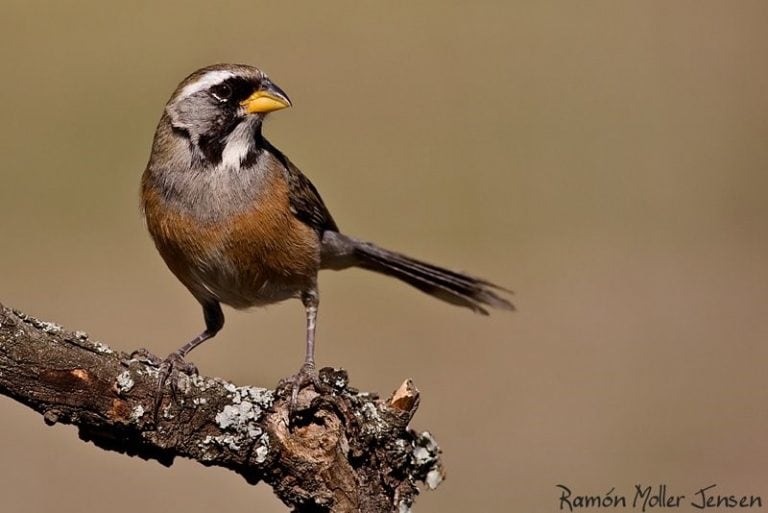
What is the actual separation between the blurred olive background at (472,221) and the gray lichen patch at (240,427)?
1914 mm

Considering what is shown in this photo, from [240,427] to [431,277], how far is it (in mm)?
2428

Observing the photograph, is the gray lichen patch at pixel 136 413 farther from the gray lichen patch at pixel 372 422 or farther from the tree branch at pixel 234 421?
the gray lichen patch at pixel 372 422

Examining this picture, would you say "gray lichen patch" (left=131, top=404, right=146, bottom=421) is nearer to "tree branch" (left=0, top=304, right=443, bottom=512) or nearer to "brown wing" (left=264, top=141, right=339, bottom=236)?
"tree branch" (left=0, top=304, right=443, bottom=512)

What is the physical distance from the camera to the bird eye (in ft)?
18.3

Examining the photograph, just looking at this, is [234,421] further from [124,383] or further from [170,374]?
[124,383]

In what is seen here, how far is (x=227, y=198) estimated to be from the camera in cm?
554

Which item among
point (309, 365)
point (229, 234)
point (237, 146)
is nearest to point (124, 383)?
point (309, 365)

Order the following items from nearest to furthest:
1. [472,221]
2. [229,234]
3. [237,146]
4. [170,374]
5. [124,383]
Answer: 1. [124,383]
2. [170,374]
3. [229,234]
4. [237,146]
5. [472,221]

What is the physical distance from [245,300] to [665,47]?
8507 millimetres

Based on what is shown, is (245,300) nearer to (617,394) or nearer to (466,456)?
(466,456)

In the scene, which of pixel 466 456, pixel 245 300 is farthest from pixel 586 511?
pixel 245 300

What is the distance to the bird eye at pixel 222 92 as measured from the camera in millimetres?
5586
